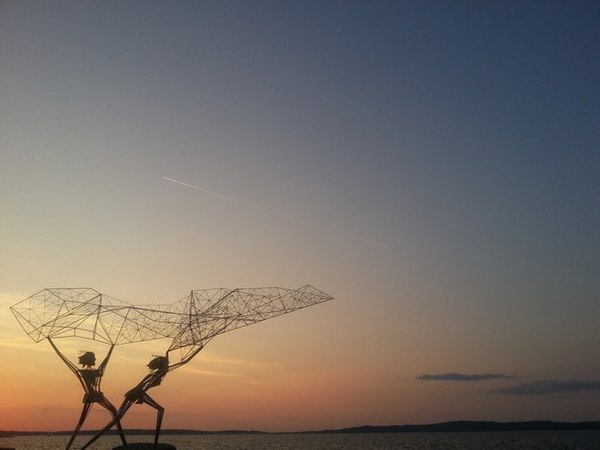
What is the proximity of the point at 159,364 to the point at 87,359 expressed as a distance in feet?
27.2

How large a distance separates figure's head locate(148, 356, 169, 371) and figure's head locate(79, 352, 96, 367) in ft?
21.4

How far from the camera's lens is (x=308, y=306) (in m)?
60.7

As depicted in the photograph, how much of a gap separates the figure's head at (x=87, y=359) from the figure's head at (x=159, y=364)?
6.54 metres

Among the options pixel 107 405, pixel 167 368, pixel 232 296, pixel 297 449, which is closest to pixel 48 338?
pixel 107 405

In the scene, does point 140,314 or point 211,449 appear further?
point 211,449

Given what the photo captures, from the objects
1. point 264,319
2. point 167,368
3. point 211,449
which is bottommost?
point 211,449

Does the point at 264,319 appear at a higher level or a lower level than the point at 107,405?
higher

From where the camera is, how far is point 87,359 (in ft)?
202

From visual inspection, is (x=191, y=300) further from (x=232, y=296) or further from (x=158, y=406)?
(x=158, y=406)

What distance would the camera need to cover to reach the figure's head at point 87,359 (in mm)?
61469

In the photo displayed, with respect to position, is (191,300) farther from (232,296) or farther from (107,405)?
(107,405)

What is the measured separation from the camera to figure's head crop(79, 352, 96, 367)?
61469mm

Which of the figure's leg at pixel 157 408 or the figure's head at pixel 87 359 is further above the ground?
the figure's head at pixel 87 359

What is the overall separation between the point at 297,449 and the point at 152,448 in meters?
85.8
